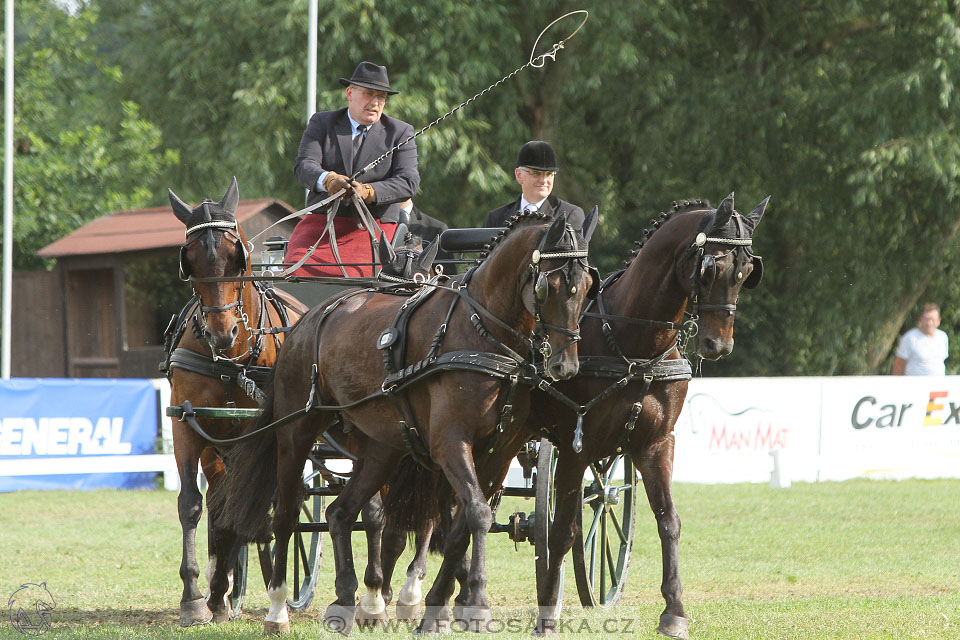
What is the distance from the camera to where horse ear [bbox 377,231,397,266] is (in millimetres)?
6656

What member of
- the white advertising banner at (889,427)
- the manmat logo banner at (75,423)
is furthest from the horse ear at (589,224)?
the white advertising banner at (889,427)

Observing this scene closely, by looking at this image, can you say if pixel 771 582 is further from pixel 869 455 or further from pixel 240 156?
pixel 240 156

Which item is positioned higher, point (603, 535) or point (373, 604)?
point (603, 535)

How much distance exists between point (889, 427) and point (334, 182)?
8.94 meters

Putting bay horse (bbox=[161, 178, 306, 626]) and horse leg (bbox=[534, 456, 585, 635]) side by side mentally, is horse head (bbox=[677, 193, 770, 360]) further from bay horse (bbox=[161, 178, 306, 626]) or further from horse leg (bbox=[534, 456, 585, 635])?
bay horse (bbox=[161, 178, 306, 626])

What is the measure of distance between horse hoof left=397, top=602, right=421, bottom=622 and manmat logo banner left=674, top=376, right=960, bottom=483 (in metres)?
6.94

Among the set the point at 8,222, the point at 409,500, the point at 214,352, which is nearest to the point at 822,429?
the point at 409,500

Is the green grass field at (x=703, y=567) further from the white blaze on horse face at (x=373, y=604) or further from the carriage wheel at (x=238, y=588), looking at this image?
the white blaze on horse face at (x=373, y=604)

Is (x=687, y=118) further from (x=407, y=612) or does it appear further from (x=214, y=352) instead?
(x=214, y=352)

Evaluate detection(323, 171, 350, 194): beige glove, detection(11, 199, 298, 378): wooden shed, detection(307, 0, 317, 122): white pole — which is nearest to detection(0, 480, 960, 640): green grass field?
detection(323, 171, 350, 194): beige glove

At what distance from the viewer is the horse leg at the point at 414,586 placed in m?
6.66

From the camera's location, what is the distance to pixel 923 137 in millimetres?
15859

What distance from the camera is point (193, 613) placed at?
618 centimetres

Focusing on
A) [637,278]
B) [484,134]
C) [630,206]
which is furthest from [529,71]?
[637,278]
